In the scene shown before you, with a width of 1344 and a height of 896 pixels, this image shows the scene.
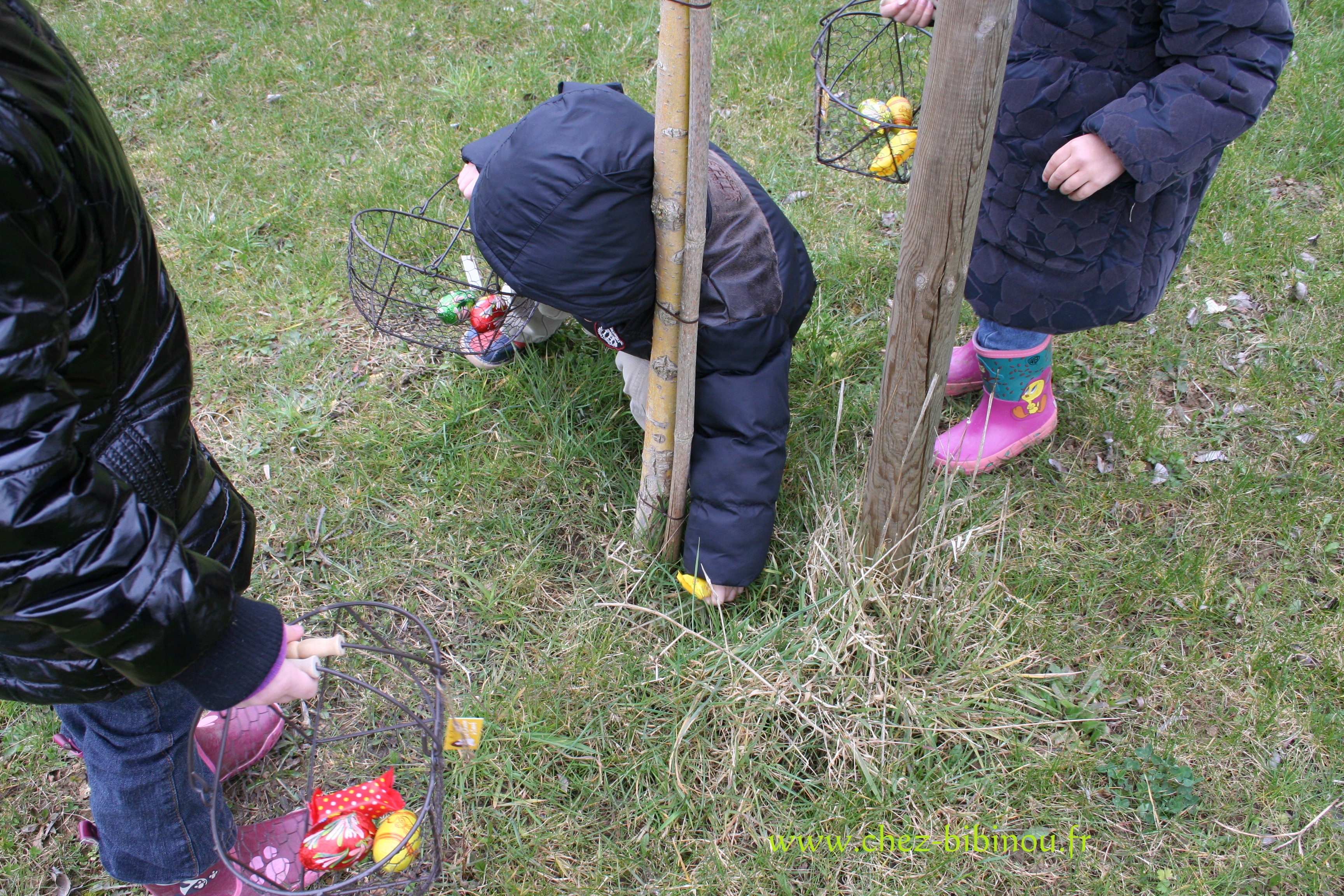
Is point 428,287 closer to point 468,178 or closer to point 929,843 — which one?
point 468,178

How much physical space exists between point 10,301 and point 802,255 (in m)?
1.66

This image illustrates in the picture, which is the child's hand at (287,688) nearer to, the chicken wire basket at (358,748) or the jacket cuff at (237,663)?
the jacket cuff at (237,663)

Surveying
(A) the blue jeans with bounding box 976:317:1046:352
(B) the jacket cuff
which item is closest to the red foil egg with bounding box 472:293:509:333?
(B) the jacket cuff

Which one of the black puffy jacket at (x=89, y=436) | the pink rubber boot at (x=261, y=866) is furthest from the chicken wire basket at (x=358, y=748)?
the black puffy jacket at (x=89, y=436)

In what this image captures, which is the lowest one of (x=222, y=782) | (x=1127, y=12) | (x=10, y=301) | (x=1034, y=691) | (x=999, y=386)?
(x=222, y=782)

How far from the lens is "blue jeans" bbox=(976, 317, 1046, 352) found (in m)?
2.53

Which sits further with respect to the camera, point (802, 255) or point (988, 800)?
point (802, 255)

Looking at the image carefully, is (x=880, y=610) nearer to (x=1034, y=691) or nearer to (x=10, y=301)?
(x=1034, y=691)

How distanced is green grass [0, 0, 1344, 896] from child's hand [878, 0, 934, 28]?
0.98 m

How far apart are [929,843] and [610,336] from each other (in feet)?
4.53

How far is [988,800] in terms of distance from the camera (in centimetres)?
198

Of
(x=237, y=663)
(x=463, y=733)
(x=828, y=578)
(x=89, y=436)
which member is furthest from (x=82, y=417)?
(x=828, y=578)

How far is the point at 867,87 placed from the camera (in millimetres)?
3697

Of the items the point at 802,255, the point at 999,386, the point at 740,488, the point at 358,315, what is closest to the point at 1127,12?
the point at 802,255
